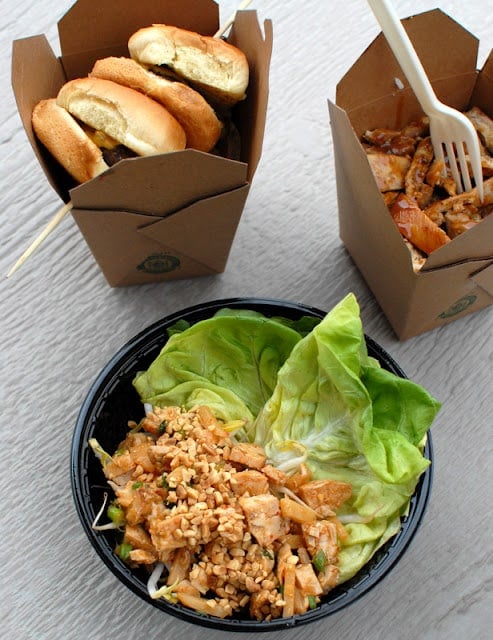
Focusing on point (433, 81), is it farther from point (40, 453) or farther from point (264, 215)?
point (40, 453)

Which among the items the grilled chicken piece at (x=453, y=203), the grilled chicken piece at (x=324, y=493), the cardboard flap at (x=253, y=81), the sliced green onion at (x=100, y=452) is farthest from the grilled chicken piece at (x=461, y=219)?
the sliced green onion at (x=100, y=452)

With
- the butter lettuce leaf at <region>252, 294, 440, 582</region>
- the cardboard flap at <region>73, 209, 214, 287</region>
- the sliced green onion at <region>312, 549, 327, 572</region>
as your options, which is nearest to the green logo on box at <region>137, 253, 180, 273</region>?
the cardboard flap at <region>73, 209, 214, 287</region>

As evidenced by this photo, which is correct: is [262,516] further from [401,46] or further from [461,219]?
[401,46]

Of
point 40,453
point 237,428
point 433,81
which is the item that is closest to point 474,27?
point 433,81

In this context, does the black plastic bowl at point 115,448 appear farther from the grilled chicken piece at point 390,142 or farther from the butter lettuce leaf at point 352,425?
the grilled chicken piece at point 390,142

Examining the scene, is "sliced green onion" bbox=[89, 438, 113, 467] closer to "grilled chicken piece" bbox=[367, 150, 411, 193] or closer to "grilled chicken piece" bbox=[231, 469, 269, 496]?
"grilled chicken piece" bbox=[231, 469, 269, 496]

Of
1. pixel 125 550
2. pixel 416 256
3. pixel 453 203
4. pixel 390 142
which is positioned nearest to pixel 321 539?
pixel 125 550
